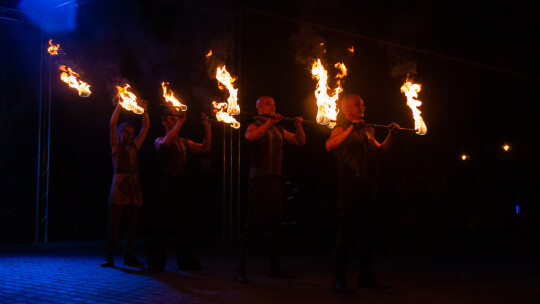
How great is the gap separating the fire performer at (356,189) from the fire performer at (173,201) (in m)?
2.06

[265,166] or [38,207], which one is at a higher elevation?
[265,166]

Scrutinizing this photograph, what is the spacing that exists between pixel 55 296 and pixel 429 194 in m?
8.88

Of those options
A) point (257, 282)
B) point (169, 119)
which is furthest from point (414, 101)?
point (169, 119)

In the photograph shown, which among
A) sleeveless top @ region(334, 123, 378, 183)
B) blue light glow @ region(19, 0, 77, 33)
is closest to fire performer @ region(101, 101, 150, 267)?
sleeveless top @ region(334, 123, 378, 183)

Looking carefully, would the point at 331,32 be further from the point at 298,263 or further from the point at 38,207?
the point at 38,207

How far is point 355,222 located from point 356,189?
35 cm

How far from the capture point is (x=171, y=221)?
6695 mm

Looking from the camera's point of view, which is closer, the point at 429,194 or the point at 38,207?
the point at 38,207

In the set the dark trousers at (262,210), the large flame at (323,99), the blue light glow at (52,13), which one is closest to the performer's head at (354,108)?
the large flame at (323,99)

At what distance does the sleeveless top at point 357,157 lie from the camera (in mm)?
5309

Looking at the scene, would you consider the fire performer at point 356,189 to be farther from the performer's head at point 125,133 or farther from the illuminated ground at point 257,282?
the performer's head at point 125,133

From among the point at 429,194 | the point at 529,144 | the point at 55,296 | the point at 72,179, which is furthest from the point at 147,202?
the point at 529,144

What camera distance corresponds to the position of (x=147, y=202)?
40.5 feet

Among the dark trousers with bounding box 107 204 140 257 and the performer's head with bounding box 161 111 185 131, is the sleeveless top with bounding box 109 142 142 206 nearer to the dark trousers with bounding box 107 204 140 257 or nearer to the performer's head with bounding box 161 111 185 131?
the dark trousers with bounding box 107 204 140 257
